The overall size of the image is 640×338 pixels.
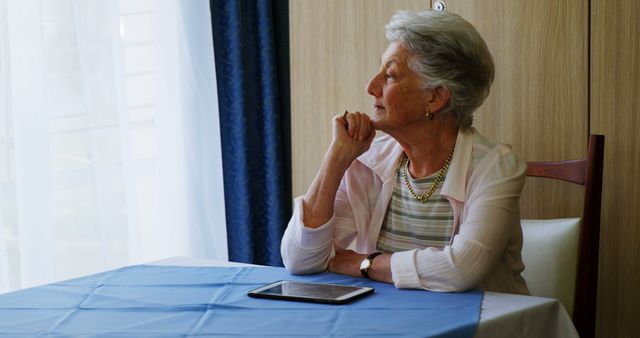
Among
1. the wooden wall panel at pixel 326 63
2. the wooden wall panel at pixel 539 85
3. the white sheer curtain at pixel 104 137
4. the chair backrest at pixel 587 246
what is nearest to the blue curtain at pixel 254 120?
the white sheer curtain at pixel 104 137

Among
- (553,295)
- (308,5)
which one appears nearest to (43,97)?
(308,5)

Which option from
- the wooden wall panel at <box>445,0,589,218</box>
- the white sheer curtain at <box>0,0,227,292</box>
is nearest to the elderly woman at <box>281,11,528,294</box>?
the wooden wall panel at <box>445,0,589,218</box>

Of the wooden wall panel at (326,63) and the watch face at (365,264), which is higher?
the wooden wall panel at (326,63)

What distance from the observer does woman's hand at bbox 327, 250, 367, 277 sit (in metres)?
1.93

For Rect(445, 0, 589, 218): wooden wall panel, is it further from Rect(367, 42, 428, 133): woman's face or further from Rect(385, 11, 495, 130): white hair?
Rect(367, 42, 428, 133): woman's face

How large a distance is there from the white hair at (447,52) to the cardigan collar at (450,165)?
88 mm

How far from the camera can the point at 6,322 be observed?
1.58 metres

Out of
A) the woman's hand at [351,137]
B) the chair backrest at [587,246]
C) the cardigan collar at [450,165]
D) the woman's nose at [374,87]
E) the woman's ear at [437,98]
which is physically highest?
the woman's nose at [374,87]

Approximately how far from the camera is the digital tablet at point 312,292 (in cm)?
166

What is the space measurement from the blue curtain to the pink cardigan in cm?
130

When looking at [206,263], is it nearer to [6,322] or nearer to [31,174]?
Answer: [6,322]

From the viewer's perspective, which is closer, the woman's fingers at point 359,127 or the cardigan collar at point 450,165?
the cardigan collar at point 450,165

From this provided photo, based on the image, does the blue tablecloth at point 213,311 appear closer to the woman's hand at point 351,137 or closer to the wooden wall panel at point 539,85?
the woman's hand at point 351,137

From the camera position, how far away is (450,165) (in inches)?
80.5
